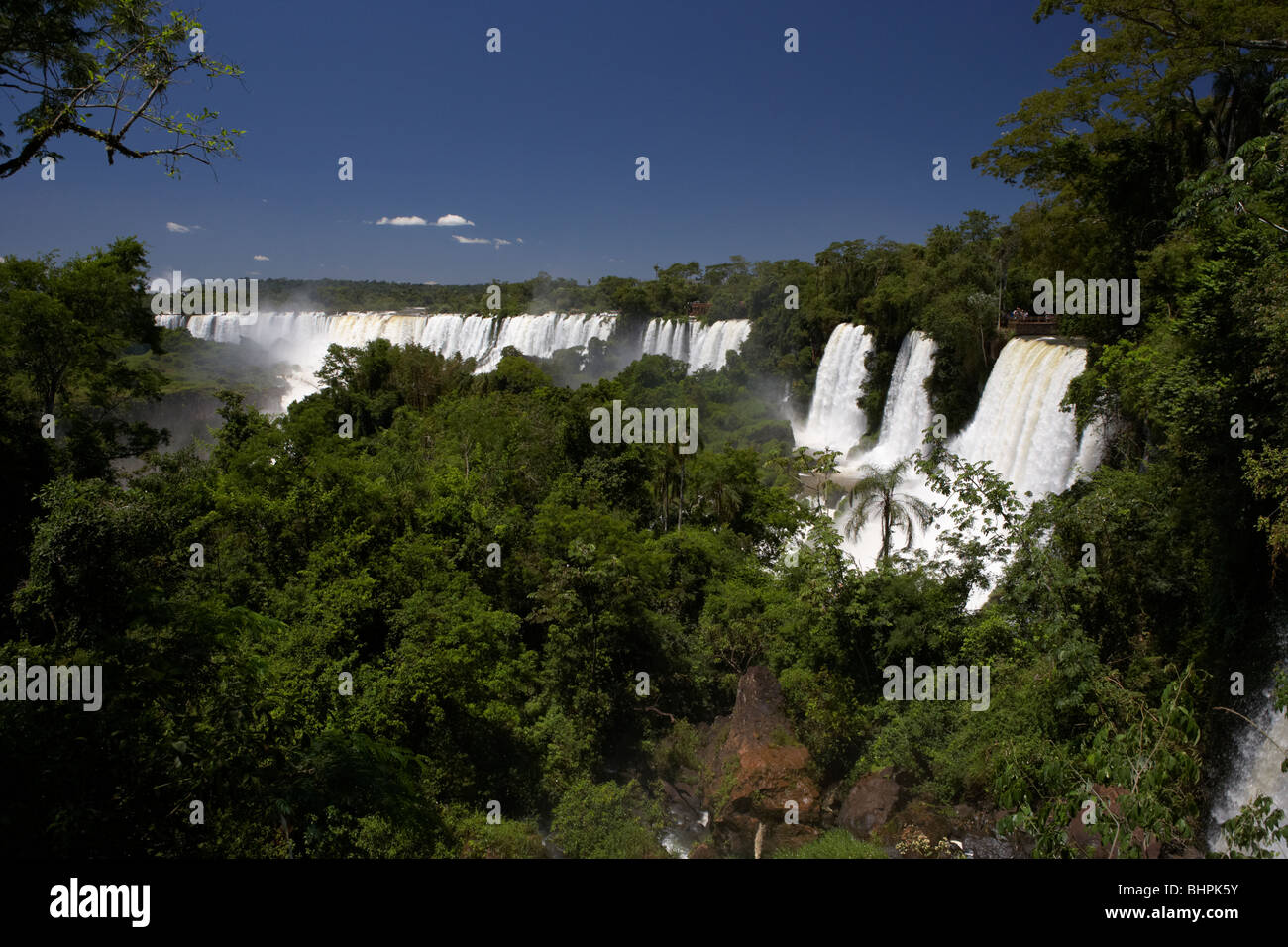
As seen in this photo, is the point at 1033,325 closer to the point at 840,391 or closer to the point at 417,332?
the point at 840,391

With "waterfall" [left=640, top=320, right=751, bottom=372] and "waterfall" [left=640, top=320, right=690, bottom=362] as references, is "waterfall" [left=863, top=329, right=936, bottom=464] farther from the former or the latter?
"waterfall" [left=640, top=320, right=690, bottom=362]

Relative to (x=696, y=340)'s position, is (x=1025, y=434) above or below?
below

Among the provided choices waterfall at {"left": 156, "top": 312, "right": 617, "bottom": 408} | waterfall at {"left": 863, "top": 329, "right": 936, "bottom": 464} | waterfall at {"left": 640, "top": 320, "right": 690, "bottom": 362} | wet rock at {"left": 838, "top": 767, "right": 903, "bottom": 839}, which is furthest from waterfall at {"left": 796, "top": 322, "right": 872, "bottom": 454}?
wet rock at {"left": 838, "top": 767, "right": 903, "bottom": 839}

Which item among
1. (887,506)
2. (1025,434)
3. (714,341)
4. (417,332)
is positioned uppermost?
(417,332)

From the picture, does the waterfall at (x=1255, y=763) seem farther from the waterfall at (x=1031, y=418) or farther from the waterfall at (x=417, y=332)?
the waterfall at (x=417, y=332)

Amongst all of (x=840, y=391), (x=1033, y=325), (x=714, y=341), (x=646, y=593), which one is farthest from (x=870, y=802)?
(x=714, y=341)

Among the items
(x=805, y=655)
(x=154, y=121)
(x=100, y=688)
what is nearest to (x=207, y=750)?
(x=100, y=688)
